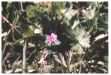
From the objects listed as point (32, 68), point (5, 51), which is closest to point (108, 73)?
point (32, 68)

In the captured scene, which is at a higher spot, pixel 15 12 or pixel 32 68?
pixel 15 12

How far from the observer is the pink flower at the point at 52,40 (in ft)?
4.16

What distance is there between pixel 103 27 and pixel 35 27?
1.14 feet

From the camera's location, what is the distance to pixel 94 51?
1261 millimetres

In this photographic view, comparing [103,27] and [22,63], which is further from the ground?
[103,27]

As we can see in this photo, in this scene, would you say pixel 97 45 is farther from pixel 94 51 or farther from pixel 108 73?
pixel 108 73

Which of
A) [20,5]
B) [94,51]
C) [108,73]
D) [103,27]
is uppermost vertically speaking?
[20,5]

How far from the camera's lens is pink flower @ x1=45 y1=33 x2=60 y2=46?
4.16ft

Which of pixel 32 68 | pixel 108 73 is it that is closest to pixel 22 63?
pixel 32 68

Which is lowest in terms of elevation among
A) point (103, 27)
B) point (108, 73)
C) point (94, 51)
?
point (108, 73)

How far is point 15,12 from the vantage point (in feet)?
4.17

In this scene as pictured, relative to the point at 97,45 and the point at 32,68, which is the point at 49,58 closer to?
the point at 32,68

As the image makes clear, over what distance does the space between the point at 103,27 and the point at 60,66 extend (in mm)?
296

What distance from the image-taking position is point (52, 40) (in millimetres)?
1270
